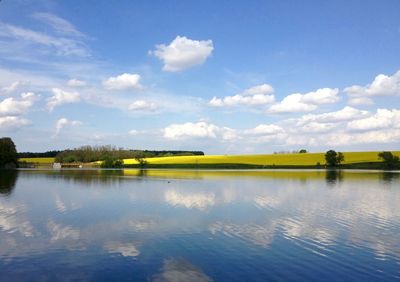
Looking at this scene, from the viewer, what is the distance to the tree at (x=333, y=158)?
11900 centimetres

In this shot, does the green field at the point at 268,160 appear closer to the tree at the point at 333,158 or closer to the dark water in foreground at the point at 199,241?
the tree at the point at 333,158

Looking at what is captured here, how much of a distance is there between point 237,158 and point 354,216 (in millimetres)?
117877

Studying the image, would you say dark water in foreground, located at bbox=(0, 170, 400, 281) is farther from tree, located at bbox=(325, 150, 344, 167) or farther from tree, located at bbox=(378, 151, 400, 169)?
tree, located at bbox=(325, 150, 344, 167)

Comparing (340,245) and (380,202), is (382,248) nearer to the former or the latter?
(340,245)

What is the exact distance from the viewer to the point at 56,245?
17.8 m

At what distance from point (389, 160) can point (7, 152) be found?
10851 cm

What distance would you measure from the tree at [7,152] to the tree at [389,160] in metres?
107

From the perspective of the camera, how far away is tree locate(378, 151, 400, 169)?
11156cm

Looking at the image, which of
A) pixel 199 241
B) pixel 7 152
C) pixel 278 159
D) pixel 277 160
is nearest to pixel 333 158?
pixel 277 160

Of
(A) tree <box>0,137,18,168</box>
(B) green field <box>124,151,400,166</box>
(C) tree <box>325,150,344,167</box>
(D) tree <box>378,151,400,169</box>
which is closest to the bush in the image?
(B) green field <box>124,151,400,166</box>

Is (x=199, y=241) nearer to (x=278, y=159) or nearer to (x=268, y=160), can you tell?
(x=268, y=160)

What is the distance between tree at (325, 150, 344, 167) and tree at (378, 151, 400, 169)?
35.2 ft

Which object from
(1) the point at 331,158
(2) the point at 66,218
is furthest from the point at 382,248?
(1) the point at 331,158

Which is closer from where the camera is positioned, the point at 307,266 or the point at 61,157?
the point at 307,266
